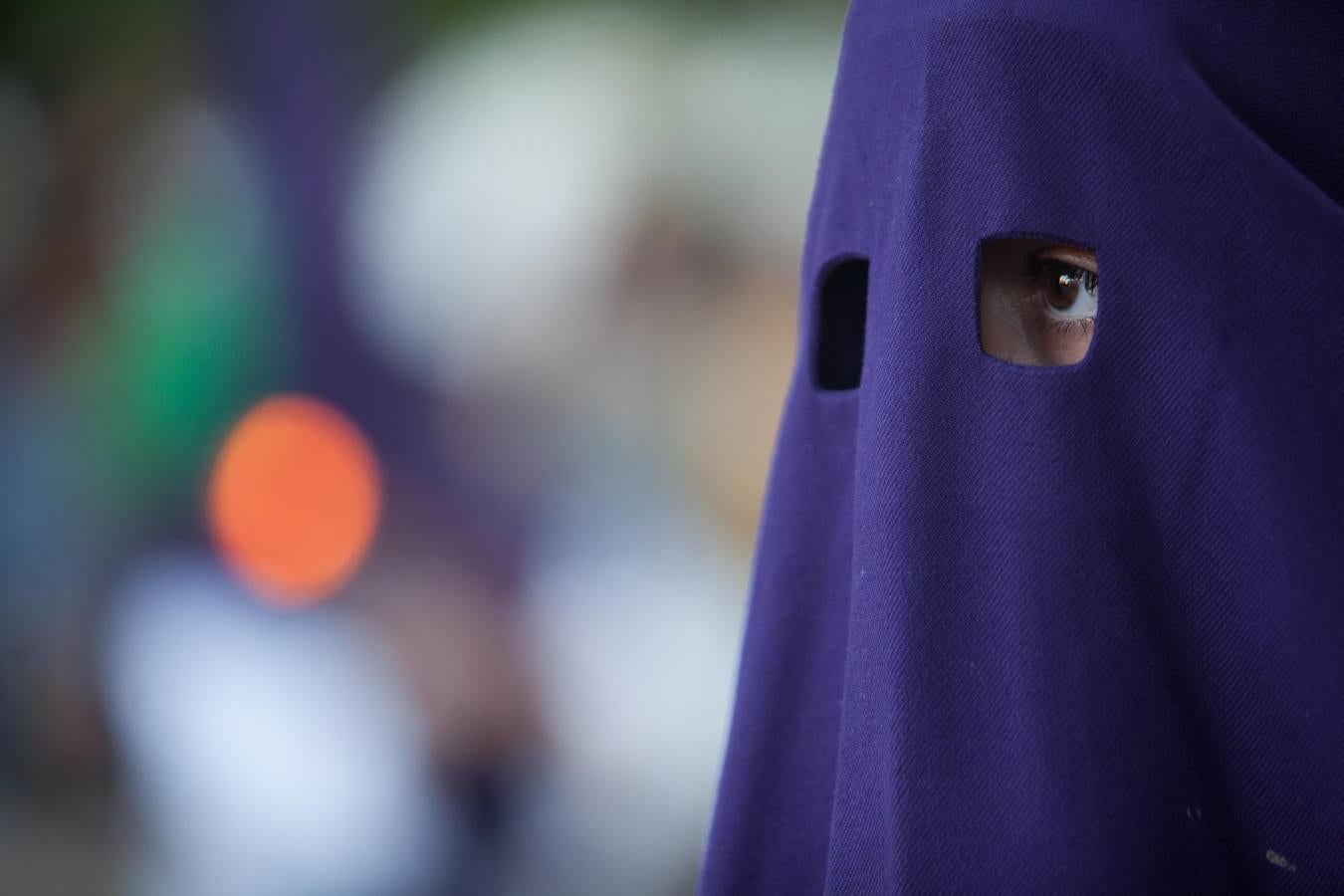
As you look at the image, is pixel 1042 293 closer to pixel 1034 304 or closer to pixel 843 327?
pixel 1034 304

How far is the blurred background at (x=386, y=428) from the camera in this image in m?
3.77

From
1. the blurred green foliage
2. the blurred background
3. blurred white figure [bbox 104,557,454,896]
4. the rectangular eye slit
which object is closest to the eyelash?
the rectangular eye slit

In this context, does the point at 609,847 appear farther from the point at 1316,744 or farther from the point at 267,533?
the point at 1316,744

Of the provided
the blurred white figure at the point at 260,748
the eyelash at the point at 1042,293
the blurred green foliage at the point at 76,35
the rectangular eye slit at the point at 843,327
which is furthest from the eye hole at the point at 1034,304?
the blurred green foliage at the point at 76,35

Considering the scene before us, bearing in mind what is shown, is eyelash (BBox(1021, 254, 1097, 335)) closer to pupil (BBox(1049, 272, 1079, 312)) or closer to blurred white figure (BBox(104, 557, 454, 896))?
pupil (BBox(1049, 272, 1079, 312))

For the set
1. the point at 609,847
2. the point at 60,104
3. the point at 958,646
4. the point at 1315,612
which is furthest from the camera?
the point at 60,104

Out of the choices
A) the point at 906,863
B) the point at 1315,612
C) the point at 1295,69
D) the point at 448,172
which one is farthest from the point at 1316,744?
the point at 448,172

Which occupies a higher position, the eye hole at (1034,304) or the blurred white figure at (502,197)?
the blurred white figure at (502,197)

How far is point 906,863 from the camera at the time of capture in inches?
42.5

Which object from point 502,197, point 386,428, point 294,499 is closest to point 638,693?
point 386,428

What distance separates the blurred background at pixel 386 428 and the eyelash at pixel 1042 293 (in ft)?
8.28

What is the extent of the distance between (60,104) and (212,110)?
66cm

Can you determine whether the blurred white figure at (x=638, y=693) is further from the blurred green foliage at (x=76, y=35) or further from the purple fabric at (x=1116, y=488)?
the purple fabric at (x=1116, y=488)

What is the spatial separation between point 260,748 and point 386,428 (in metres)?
1.11
